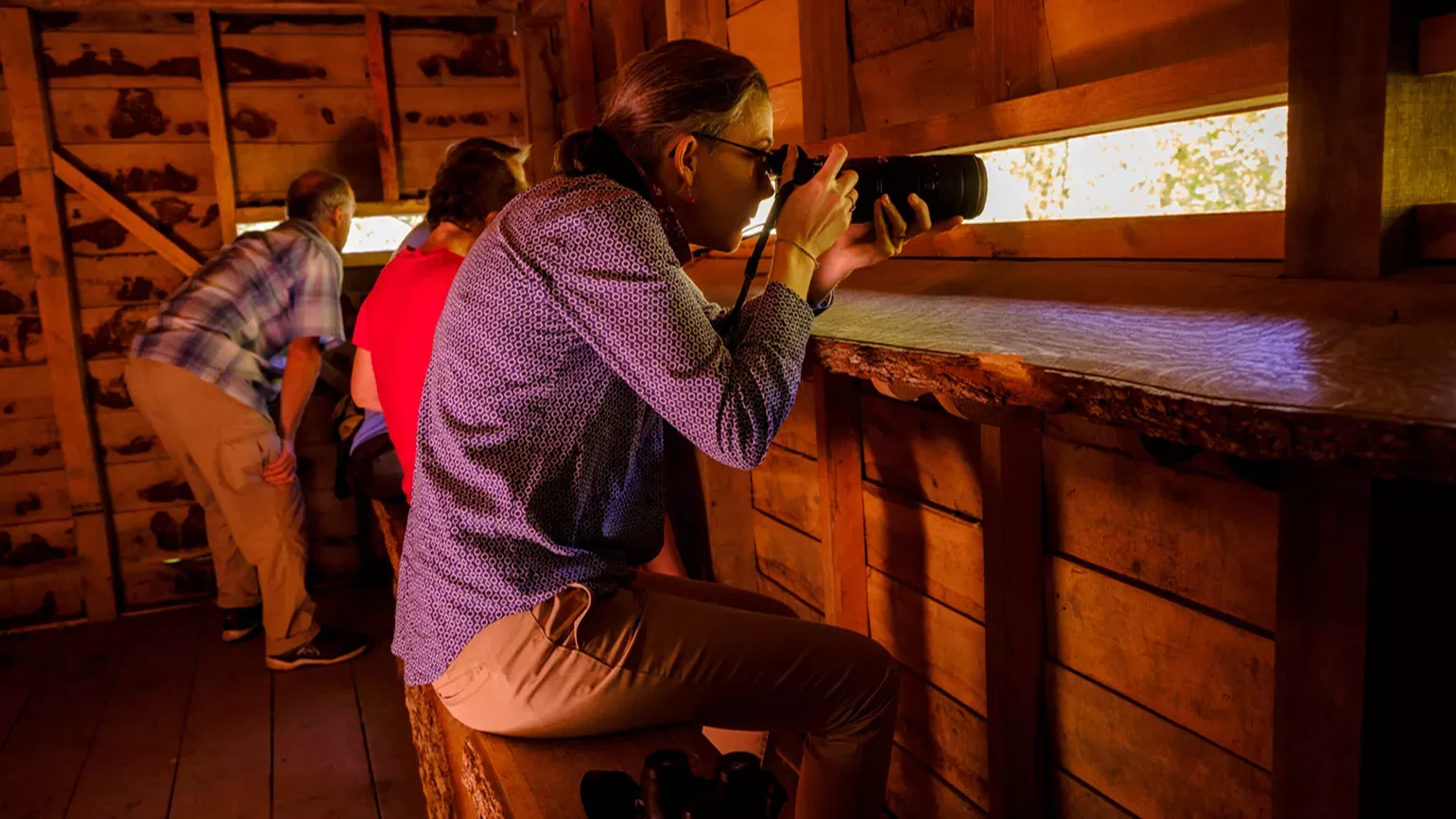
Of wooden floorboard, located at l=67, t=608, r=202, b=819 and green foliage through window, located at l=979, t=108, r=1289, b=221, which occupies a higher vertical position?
green foliage through window, located at l=979, t=108, r=1289, b=221

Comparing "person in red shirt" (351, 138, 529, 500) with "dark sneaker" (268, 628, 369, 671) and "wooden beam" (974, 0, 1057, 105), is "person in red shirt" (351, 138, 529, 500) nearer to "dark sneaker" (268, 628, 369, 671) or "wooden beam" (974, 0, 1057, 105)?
"wooden beam" (974, 0, 1057, 105)

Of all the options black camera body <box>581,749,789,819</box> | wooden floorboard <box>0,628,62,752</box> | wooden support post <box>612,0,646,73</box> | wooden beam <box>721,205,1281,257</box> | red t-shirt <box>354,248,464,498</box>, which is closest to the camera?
black camera body <box>581,749,789,819</box>

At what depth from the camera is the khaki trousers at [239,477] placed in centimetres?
410

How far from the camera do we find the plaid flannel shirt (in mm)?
4070

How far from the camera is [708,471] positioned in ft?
11.0

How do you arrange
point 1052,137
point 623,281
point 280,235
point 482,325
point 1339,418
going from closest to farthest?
1. point 1339,418
2. point 623,281
3. point 482,325
4. point 1052,137
5. point 280,235

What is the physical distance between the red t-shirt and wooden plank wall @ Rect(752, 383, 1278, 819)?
112 centimetres

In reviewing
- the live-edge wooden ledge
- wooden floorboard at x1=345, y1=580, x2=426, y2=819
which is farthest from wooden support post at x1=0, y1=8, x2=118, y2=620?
the live-edge wooden ledge

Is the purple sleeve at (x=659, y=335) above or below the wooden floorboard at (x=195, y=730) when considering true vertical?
above

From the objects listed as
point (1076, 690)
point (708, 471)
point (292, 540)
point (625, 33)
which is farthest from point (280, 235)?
point (1076, 690)

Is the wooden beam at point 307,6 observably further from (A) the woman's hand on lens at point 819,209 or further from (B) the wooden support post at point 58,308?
(A) the woman's hand on lens at point 819,209

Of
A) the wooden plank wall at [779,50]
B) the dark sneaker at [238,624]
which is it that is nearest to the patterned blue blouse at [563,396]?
the wooden plank wall at [779,50]

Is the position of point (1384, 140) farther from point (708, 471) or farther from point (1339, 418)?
point (708, 471)

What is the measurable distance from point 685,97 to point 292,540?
3.51m
